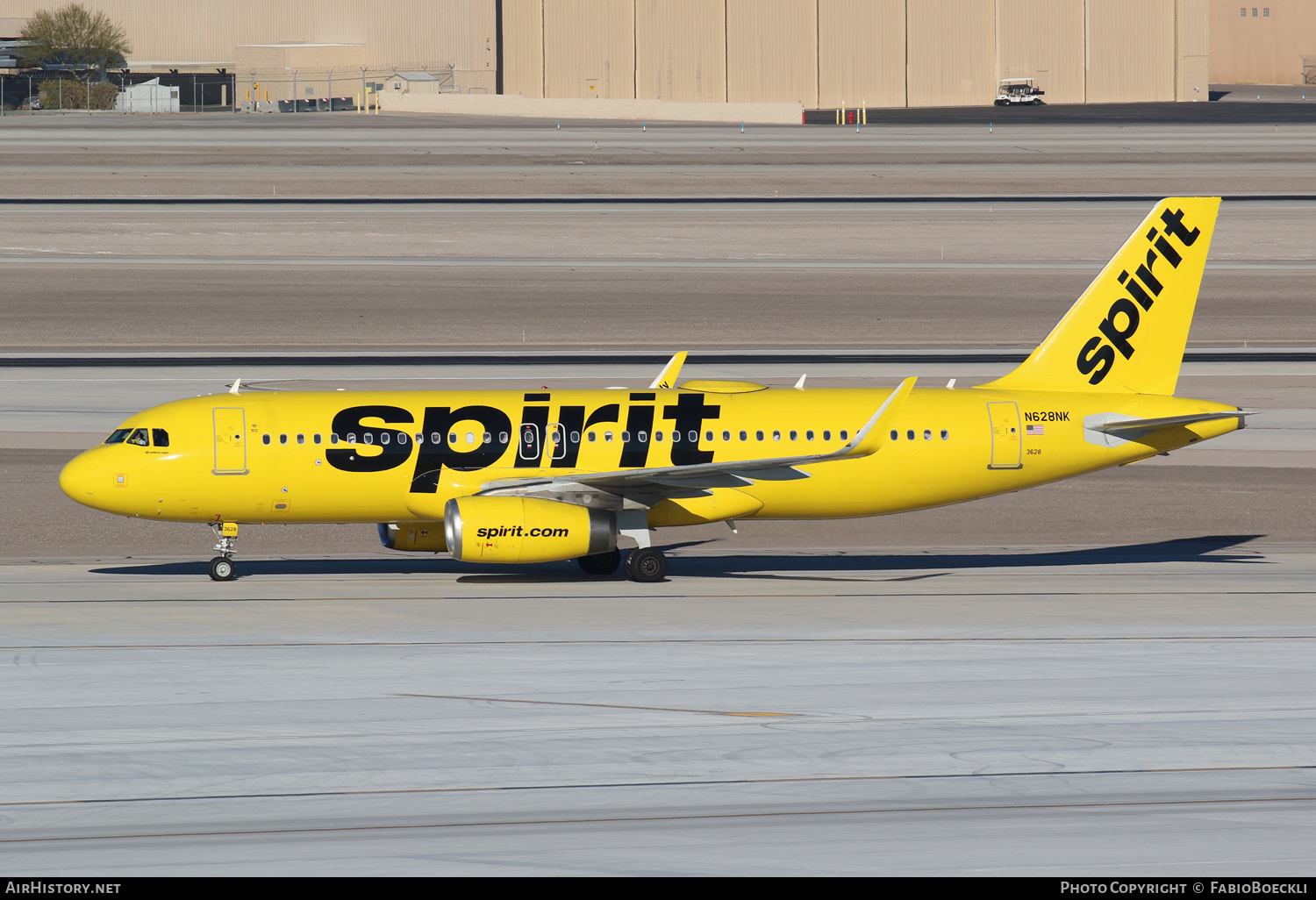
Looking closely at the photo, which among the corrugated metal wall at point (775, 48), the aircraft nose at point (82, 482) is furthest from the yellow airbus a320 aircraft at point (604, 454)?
the corrugated metal wall at point (775, 48)

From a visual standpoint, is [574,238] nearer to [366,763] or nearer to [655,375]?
[655,375]

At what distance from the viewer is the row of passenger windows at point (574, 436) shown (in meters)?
30.8

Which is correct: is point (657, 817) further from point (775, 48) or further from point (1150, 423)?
point (775, 48)

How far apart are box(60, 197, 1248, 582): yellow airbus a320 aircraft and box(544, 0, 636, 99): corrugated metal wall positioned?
97.5m

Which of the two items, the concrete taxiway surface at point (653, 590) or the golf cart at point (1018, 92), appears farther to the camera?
the golf cart at point (1018, 92)

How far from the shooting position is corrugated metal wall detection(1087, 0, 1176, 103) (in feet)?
411

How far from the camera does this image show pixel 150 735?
749 inches

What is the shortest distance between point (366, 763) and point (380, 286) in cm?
4571

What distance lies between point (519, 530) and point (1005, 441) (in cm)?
1030

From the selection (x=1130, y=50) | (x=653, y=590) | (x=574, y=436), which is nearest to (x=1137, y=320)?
(x=653, y=590)

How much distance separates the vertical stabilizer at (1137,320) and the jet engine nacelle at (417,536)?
12.3 m

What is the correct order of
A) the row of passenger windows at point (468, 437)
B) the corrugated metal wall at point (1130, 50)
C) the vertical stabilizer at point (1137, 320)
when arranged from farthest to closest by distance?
the corrugated metal wall at point (1130, 50) < the vertical stabilizer at point (1137, 320) < the row of passenger windows at point (468, 437)

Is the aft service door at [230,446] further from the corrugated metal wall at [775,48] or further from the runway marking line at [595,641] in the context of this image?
the corrugated metal wall at [775,48]

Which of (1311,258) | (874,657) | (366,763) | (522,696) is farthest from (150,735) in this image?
(1311,258)
